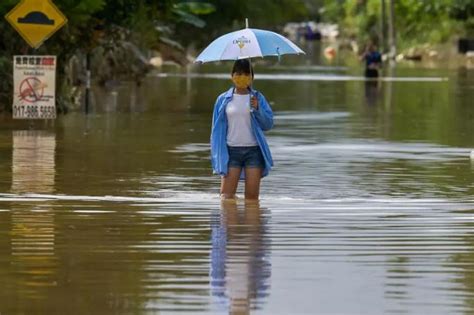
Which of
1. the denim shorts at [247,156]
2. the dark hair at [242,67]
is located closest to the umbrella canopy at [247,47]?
the dark hair at [242,67]

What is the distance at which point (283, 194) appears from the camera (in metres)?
17.3

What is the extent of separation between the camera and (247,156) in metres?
15.7

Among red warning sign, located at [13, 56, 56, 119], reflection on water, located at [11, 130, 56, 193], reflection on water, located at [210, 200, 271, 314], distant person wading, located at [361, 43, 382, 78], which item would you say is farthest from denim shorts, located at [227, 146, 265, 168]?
distant person wading, located at [361, 43, 382, 78]

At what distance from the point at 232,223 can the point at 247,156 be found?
1.44 meters

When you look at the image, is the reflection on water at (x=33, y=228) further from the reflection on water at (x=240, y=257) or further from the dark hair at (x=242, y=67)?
the dark hair at (x=242, y=67)

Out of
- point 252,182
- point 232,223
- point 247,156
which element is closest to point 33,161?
point 252,182

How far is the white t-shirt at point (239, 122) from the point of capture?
1561 centimetres

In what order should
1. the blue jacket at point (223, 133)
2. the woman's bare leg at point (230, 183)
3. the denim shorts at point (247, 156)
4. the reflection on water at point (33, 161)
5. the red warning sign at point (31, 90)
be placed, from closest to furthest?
the blue jacket at point (223, 133), the denim shorts at point (247, 156), the woman's bare leg at point (230, 183), the reflection on water at point (33, 161), the red warning sign at point (31, 90)

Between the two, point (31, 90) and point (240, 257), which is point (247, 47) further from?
point (31, 90)

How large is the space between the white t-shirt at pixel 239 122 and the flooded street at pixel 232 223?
630mm

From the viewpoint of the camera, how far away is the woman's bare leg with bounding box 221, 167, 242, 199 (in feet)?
51.9

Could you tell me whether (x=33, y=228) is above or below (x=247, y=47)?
below

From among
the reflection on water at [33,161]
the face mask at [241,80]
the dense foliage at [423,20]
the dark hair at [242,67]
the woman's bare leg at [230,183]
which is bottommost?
the reflection on water at [33,161]

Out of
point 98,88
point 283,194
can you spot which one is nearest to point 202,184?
point 283,194
